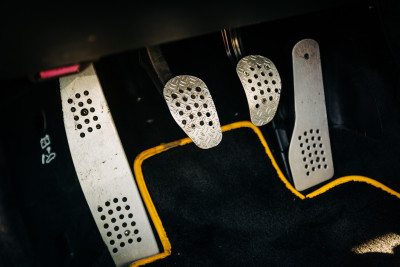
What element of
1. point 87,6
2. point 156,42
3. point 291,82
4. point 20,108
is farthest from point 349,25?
point 20,108

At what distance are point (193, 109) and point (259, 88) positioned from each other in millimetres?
199

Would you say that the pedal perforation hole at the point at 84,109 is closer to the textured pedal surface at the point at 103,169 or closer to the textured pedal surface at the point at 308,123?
the textured pedal surface at the point at 103,169

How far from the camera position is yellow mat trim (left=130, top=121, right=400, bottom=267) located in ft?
2.85

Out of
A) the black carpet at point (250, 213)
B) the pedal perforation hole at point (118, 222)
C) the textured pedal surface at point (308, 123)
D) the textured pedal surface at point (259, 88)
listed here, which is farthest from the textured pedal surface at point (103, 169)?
the textured pedal surface at point (308, 123)

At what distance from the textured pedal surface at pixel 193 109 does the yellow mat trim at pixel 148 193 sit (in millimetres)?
148

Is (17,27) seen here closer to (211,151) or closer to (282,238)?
(211,151)

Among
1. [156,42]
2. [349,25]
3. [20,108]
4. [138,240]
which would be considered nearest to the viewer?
[156,42]

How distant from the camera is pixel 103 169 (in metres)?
0.78

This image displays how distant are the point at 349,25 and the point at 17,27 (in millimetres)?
922

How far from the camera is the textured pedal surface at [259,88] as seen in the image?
82 cm

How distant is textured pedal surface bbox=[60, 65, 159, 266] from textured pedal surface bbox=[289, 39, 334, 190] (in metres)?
0.50

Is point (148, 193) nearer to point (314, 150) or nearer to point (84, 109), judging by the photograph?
point (84, 109)

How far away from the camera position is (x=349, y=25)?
93cm

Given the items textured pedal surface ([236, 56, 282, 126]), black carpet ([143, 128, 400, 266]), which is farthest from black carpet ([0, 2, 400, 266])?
textured pedal surface ([236, 56, 282, 126])
